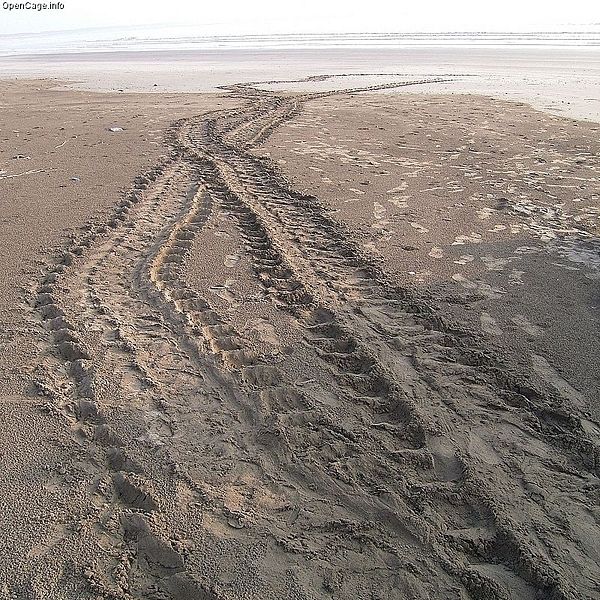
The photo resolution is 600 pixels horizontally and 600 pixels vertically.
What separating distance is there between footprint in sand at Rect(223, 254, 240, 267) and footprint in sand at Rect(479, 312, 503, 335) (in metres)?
2.22

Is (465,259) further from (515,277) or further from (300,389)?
(300,389)

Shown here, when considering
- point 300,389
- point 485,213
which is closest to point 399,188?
point 485,213

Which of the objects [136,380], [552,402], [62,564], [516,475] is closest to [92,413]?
[136,380]

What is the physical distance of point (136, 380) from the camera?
12.0 feet

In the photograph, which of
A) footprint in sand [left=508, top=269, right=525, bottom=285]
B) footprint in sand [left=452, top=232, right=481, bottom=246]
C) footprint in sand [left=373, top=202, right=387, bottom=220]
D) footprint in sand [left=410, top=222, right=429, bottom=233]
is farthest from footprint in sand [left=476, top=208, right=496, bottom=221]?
footprint in sand [left=508, top=269, right=525, bottom=285]

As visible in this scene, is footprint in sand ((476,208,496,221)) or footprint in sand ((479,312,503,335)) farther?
footprint in sand ((476,208,496,221))

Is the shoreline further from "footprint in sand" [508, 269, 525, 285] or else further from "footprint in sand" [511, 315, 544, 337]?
"footprint in sand" [511, 315, 544, 337]

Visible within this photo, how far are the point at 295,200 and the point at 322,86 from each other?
1195 cm

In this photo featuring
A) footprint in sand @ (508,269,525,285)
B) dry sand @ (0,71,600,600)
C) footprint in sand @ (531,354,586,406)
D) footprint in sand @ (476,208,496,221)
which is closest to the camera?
dry sand @ (0,71,600,600)

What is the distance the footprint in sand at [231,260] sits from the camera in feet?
17.3

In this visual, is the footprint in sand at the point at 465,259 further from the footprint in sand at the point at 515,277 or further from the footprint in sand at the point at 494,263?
the footprint in sand at the point at 515,277

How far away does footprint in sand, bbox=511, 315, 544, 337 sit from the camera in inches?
162

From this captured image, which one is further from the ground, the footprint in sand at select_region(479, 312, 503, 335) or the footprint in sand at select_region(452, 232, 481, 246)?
the footprint in sand at select_region(479, 312, 503, 335)

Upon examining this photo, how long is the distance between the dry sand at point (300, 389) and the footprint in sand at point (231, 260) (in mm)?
52
